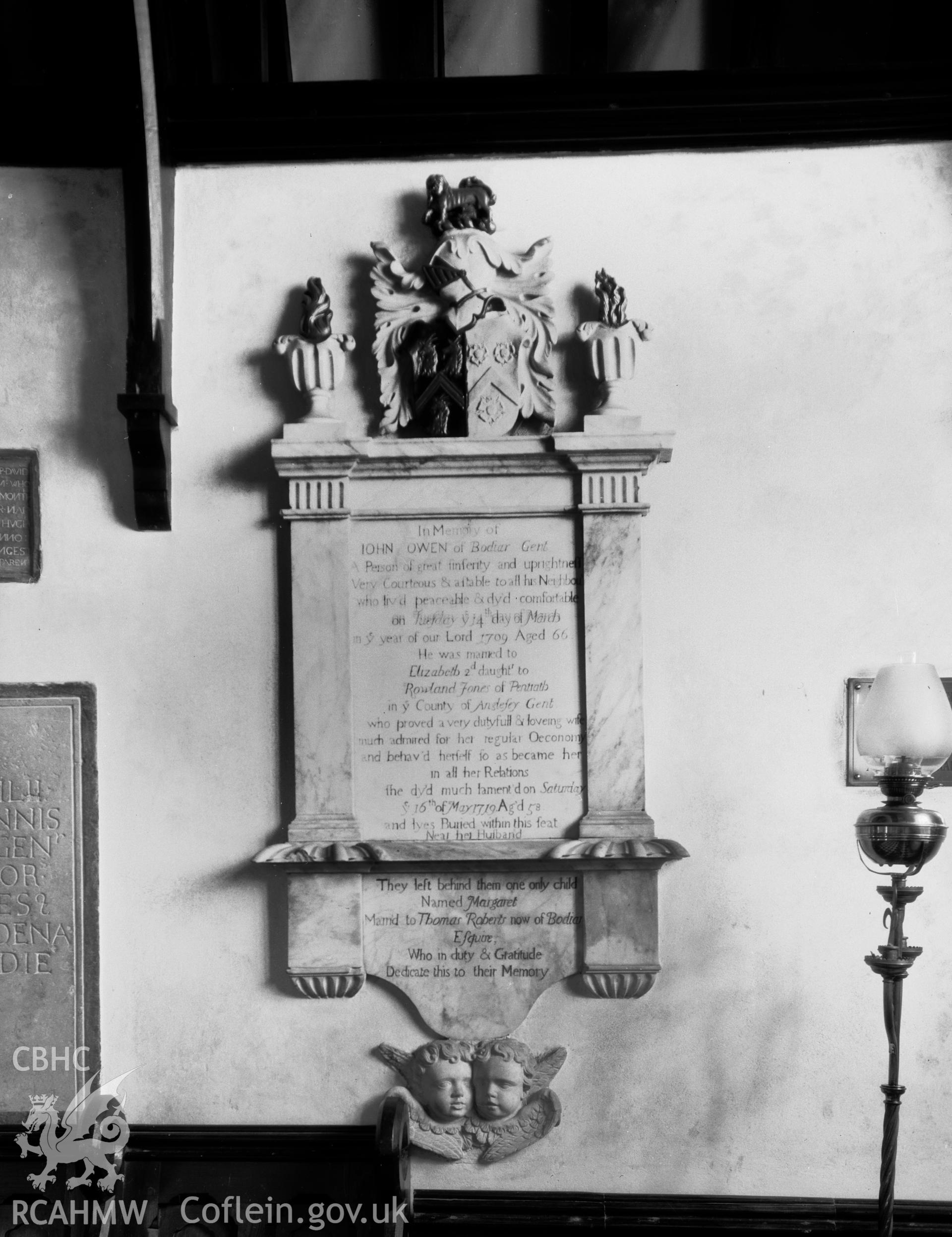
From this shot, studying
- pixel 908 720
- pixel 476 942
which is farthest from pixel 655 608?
pixel 476 942

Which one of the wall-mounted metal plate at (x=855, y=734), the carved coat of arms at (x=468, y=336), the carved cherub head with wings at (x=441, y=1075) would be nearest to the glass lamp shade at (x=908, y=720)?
the wall-mounted metal plate at (x=855, y=734)

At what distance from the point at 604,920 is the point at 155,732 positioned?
142 centimetres

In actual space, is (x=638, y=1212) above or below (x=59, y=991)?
below

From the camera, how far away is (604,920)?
11.3 ft

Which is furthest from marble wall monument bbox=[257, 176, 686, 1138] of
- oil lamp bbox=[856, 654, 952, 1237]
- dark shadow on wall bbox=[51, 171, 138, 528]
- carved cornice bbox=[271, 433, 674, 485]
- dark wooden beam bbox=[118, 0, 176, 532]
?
oil lamp bbox=[856, 654, 952, 1237]

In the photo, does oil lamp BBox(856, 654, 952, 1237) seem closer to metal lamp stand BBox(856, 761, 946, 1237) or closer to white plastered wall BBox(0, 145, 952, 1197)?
metal lamp stand BBox(856, 761, 946, 1237)

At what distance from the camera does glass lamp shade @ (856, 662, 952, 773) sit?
9.47 feet

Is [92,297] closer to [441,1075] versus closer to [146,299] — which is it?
[146,299]

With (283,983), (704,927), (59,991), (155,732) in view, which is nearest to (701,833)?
(704,927)

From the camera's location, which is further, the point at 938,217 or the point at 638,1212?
the point at 938,217

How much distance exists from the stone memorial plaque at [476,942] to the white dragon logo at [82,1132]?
0.83 metres

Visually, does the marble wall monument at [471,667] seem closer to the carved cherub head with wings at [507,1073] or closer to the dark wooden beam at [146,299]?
the carved cherub head with wings at [507,1073]

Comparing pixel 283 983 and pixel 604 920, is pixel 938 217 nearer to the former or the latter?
pixel 604 920

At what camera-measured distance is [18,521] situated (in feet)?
11.9
